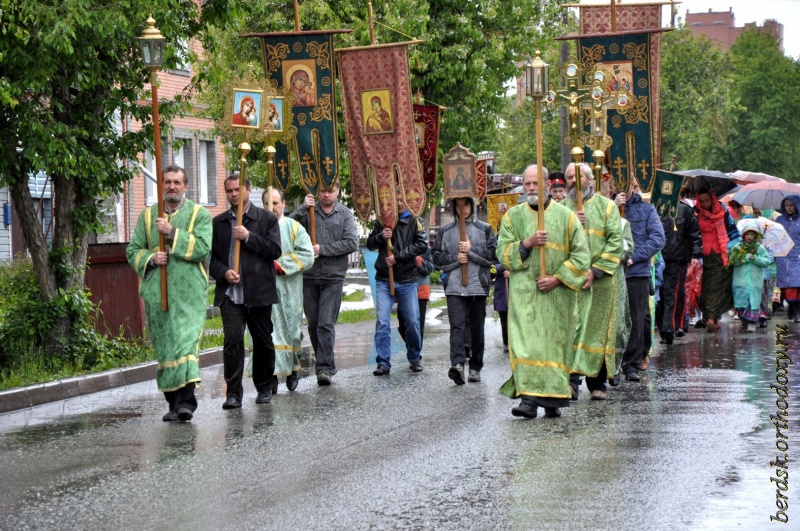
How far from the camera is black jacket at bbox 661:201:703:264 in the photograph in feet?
55.6

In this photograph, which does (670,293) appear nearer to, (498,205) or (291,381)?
(498,205)

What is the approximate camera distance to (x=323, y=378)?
12898mm

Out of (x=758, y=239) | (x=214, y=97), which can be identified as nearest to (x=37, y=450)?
(x=758, y=239)

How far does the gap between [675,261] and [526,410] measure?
292 inches

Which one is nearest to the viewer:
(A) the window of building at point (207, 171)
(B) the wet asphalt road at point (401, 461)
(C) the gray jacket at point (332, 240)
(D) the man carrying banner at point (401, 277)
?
(B) the wet asphalt road at point (401, 461)

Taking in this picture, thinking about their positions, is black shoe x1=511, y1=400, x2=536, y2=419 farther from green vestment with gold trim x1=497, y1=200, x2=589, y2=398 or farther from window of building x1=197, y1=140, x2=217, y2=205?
window of building x1=197, y1=140, x2=217, y2=205

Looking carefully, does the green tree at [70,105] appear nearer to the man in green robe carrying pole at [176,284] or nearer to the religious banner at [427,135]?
the man in green robe carrying pole at [176,284]

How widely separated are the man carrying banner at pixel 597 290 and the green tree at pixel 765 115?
7218 cm

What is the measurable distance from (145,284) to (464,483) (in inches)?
152

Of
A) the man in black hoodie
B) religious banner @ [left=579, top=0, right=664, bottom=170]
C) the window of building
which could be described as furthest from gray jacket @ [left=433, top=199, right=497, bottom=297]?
the window of building

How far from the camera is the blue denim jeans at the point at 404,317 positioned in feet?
45.4

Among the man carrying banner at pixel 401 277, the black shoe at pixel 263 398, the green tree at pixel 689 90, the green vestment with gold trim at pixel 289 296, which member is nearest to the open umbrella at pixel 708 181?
the man carrying banner at pixel 401 277

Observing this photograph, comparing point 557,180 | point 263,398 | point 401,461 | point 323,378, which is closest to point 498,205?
point 323,378

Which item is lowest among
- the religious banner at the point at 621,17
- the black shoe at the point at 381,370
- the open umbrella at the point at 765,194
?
the black shoe at the point at 381,370
